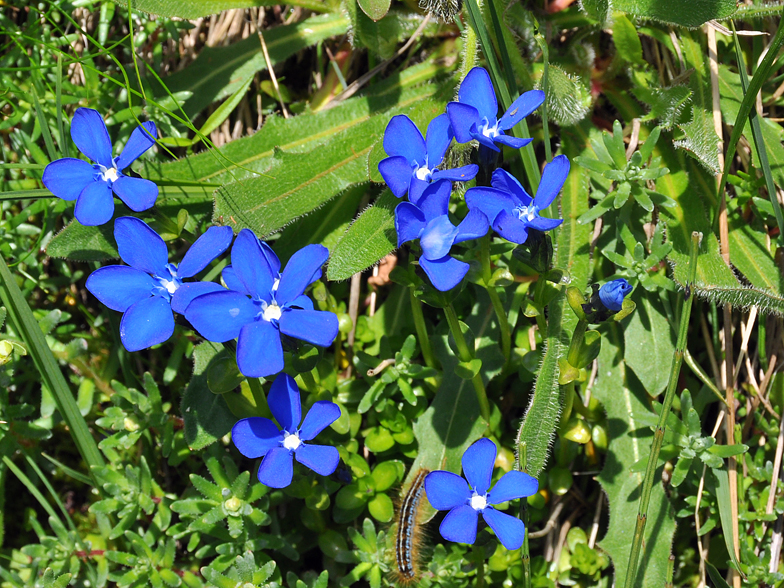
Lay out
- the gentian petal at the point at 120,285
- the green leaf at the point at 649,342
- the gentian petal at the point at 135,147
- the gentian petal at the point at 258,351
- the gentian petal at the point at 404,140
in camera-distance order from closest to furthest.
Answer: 1. the gentian petal at the point at 258,351
2. the gentian petal at the point at 120,285
3. the gentian petal at the point at 404,140
4. the gentian petal at the point at 135,147
5. the green leaf at the point at 649,342

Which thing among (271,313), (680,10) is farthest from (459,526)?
(680,10)

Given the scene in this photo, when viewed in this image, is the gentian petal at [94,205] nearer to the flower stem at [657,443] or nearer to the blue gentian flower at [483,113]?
the blue gentian flower at [483,113]

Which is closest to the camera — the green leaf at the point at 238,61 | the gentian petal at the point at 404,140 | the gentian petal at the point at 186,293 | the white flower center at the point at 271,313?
the white flower center at the point at 271,313

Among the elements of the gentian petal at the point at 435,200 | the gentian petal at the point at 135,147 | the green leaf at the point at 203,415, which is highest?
the gentian petal at the point at 135,147

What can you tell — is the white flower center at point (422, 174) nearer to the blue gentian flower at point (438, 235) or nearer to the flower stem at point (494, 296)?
the blue gentian flower at point (438, 235)

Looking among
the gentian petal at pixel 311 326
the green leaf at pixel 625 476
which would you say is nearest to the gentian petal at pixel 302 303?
the gentian petal at pixel 311 326

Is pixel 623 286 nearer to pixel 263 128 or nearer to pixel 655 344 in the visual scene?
pixel 655 344

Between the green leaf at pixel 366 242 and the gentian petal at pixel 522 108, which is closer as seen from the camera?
the gentian petal at pixel 522 108

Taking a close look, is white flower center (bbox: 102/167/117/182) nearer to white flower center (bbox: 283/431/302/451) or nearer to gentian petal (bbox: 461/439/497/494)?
white flower center (bbox: 283/431/302/451)

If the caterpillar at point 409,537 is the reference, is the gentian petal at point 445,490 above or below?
above
